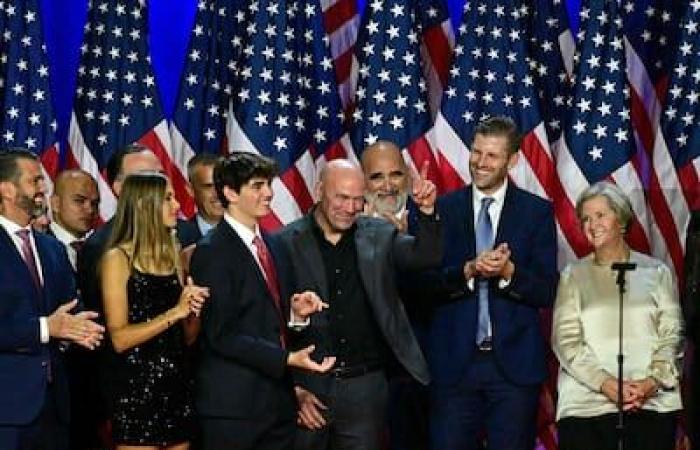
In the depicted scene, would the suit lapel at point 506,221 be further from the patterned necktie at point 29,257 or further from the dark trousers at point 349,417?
the patterned necktie at point 29,257

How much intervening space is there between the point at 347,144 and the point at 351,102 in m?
0.31

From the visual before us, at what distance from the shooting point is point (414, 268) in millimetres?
4996

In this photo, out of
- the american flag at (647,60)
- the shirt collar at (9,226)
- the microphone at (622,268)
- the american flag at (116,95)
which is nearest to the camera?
the shirt collar at (9,226)

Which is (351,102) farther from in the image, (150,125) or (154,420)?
(154,420)

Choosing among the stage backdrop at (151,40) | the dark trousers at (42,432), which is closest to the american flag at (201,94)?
the stage backdrop at (151,40)

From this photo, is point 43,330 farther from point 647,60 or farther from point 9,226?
point 647,60

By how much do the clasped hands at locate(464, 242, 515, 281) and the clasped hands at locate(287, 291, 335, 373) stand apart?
2.39 ft

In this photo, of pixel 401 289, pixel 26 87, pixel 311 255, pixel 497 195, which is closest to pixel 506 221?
pixel 497 195

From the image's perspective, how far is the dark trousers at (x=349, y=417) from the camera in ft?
16.4

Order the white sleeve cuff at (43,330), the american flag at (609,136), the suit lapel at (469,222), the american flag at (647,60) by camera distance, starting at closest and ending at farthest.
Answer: the white sleeve cuff at (43,330), the suit lapel at (469,222), the american flag at (609,136), the american flag at (647,60)

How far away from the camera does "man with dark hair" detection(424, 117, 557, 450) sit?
524 centimetres

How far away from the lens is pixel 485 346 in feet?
17.3

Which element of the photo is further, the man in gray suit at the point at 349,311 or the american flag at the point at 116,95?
the american flag at the point at 116,95

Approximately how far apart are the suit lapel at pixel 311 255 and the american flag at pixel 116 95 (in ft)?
5.41
